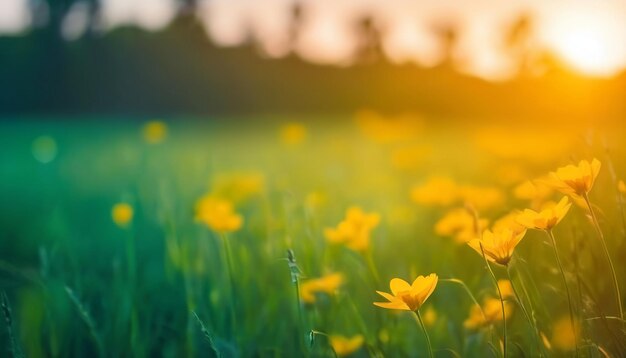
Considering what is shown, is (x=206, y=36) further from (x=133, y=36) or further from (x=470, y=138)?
(x=470, y=138)

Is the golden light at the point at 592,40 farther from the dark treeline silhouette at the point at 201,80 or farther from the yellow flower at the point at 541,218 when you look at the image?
the dark treeline silhouette at the point at 201,80

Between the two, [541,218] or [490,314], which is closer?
[541,218]

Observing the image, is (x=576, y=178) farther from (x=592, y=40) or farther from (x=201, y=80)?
(x=201, y=80)

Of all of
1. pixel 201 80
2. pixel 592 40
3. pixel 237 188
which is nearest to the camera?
pixel 592 40

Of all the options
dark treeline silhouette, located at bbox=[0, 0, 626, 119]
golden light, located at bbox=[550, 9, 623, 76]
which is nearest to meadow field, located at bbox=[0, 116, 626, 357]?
golden light, located at bbox=[550, 9, 623, 76]

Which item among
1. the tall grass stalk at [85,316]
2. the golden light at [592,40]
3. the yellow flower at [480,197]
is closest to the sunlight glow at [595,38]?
the golden light at [592,40]

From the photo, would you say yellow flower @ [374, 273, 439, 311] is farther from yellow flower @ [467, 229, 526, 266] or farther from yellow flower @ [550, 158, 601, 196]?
Result: yellow flower @ [550, 158, 601, 196]

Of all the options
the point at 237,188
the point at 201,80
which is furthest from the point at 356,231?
the point at 201,80
